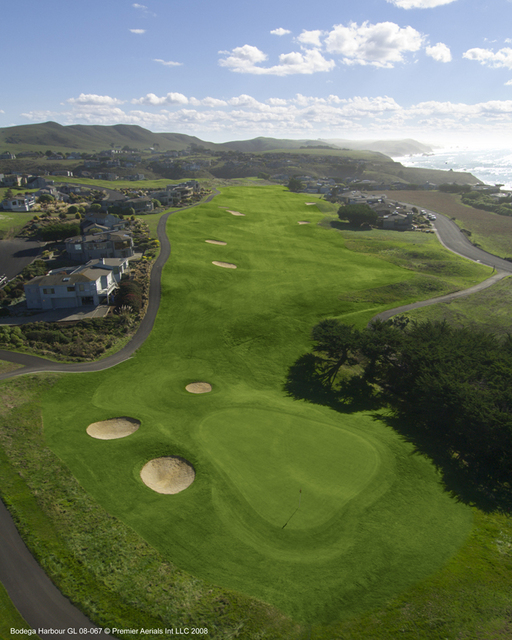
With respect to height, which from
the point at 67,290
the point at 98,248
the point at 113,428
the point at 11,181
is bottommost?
the point at 113,428

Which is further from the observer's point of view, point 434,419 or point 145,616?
point 434,419

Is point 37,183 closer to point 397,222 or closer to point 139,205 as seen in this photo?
point 139,205

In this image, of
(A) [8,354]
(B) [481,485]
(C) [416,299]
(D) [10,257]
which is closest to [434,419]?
(B) [481,485]

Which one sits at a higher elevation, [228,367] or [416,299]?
[416,299]

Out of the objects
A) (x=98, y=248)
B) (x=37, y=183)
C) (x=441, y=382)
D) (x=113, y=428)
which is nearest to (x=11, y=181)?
(x=37, y=183)

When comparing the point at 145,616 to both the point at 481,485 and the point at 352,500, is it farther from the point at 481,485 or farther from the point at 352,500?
the point at 481,485
